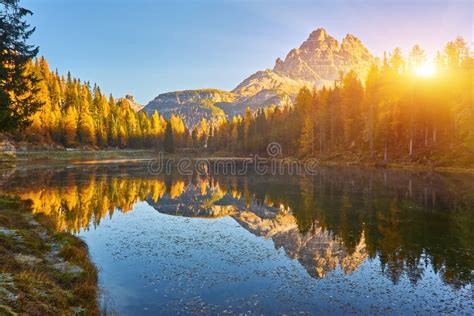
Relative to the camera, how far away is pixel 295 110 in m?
97.8

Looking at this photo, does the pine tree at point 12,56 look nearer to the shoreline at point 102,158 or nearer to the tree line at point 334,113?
the tree line at point 334,113

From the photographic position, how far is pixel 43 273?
970cm

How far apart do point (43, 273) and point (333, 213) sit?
18.0 meters

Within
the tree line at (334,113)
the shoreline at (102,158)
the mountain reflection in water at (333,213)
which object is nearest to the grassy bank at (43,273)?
the mountain reflection in water at (333,213)

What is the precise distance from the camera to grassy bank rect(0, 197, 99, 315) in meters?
7.28

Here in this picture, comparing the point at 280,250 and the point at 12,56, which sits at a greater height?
the point at 12,56

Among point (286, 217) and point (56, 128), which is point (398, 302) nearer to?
point (286, 217)

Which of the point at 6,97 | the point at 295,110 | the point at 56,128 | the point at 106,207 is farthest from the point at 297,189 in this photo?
the point at 56,128

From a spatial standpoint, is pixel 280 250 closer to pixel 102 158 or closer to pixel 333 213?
pixel 333 213

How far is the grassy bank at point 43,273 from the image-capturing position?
23.9 feet

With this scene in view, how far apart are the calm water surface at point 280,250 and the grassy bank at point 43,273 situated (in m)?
0.84

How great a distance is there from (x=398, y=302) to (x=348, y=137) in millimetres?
69110

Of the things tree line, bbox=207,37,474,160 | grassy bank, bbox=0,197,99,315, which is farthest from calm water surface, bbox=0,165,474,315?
tree line, bbox=207,37,474,160

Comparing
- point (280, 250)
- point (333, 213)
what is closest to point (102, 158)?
point (333, 213)
